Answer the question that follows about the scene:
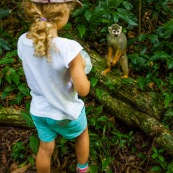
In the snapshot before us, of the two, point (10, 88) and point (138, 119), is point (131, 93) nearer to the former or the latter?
point (138, 119)

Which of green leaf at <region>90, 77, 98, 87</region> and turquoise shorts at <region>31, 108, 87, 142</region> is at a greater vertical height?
turquoise shorts at <region>31, 108, 87, 142</region>

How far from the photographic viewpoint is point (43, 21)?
2127 millimetres

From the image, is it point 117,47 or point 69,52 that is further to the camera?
point 117,47

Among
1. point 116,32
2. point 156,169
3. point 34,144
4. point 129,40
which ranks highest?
point 116,32

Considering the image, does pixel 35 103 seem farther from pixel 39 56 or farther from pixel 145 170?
pixel 145 170

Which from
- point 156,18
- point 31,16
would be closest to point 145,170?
point 31,16

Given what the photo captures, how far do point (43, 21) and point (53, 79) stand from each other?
1.46 feet

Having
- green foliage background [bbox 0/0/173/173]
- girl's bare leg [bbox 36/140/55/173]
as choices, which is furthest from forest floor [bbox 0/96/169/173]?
girl's bare leg [bbox 36/140/55/173]

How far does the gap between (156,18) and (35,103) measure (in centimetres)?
Result: 313

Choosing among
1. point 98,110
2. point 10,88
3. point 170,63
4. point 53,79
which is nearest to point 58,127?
point 53,79

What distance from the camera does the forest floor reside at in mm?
3498

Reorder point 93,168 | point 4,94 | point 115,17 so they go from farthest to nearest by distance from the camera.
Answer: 1. point 115,17
2. point 4,94
3. point 93,168

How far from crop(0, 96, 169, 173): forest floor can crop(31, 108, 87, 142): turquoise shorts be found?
0.78 metres

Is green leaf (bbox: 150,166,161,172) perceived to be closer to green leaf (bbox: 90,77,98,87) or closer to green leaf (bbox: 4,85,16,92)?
green leaf (bbox: 90,77,98,87)
